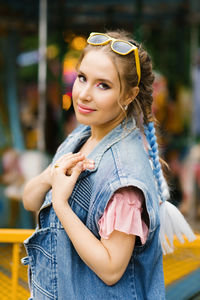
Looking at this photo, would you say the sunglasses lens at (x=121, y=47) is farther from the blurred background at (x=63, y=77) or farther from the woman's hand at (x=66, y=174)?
the blurred background at (x=63, y=77)

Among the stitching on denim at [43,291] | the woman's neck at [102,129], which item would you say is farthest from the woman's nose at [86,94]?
the stitching on denim at [43,291]

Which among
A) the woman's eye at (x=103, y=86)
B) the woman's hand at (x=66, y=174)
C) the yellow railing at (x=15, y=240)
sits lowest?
the yellow railing at (x=15, y=240)

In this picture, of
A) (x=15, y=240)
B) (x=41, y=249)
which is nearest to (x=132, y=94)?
(x=41, y=249)

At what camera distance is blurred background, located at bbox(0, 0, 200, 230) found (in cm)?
433

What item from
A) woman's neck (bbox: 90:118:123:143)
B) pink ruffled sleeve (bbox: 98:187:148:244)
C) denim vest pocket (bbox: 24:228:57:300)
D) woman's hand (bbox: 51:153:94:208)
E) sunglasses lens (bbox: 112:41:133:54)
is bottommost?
denim vest pocket (bbox: 24:228:57:300)

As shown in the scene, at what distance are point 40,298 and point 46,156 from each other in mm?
3199

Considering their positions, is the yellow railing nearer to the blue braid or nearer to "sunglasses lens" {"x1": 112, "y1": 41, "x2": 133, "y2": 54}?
the blue braid

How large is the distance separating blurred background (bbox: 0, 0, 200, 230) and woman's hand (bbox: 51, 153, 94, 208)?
2610 millimetres

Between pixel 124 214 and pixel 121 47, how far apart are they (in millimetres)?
501

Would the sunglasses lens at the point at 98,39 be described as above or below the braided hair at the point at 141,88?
above

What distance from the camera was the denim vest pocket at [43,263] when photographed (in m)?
1.37

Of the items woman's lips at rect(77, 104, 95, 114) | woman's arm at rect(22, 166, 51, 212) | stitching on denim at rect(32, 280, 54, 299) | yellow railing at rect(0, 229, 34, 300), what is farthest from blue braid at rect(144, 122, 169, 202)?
yellow railing at rect(0, 229, 34, 300)

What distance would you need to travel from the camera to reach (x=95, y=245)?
1242 millimetres

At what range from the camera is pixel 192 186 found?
515cm
